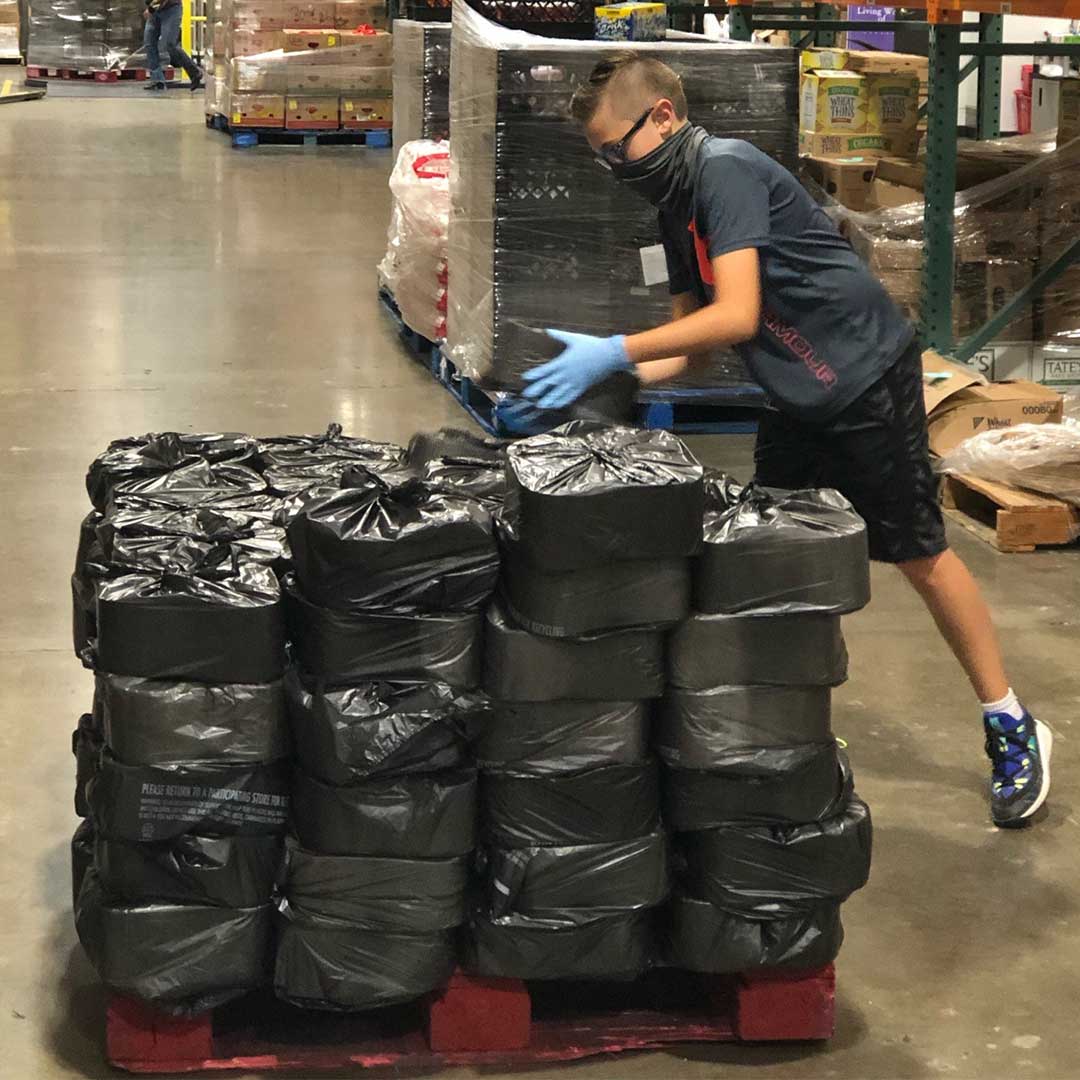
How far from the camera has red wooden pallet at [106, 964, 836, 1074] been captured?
295 cm

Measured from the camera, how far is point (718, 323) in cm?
337

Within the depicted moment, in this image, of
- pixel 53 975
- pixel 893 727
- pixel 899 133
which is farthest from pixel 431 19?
pixel 53 975

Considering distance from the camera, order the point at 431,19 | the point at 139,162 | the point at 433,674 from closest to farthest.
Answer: the point at 433,674 < the point at 431,19 < the point at 139,162

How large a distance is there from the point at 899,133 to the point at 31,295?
16.5ft

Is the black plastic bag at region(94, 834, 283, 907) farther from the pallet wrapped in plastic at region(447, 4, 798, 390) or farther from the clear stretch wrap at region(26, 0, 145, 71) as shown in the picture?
the clear stretch wrap at region(26, 0, 145, 71)

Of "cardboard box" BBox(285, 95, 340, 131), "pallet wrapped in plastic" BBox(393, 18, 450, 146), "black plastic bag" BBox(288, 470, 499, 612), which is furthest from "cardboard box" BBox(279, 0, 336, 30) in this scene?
"black plastic bag" BBox(288, 470, 499, 612)

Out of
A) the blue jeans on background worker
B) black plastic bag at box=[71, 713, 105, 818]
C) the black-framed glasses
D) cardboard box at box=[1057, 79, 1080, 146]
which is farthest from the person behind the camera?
the blue jeans on background worker

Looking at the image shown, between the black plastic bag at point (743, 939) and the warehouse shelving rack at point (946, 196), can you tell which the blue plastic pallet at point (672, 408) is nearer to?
the warehouse shelving rack at point (946, 196)

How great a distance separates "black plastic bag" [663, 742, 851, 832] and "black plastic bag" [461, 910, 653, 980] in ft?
0.66

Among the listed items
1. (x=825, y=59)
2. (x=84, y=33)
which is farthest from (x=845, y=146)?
(x=84, y=33)

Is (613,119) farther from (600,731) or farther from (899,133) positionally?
(899,133)

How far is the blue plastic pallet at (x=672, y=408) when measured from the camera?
23.4ft

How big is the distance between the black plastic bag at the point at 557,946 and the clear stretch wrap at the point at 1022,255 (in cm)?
504

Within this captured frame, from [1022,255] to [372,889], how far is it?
5625 mm
